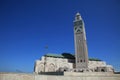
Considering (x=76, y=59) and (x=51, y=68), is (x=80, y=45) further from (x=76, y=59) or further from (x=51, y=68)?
(x=51, y=68)

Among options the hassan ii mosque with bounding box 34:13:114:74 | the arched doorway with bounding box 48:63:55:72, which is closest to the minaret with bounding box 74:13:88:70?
the hassan ii mosque with bounding box 34:13:114:74

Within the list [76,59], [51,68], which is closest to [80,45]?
[76,59]

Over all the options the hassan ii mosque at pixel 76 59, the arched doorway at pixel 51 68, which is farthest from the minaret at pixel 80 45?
the arched doorway at pixel 51 68

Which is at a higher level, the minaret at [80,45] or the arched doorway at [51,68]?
the minaret at [80,45]

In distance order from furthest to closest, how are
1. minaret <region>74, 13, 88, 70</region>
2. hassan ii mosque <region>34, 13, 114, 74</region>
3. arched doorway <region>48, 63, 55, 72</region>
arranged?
1. minaret <region>74, 13, 88, 70</region>
2. arched doorway <region>48, 63, 55, 72</region>
3. hassan ii mosque <region>34, 13, 114, 74</region>

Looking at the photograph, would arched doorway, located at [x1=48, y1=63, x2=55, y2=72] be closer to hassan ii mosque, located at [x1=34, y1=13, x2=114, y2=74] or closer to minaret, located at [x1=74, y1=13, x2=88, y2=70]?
hassan ii mosque, located at [x1=34, y1=13, x2=114, y2=74]

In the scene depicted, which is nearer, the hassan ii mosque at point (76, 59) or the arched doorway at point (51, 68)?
the hassan ii mosque at point (76, 59)

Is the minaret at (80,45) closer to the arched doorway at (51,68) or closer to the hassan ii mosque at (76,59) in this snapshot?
the hassan ii mosque at (76,59)

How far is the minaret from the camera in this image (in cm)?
7038

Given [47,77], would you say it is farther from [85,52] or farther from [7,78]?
[85,52]

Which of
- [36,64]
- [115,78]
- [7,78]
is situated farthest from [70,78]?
[36,64]

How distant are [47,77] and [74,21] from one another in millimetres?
73369

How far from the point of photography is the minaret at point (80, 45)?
7038cm

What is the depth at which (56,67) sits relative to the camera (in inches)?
2844
